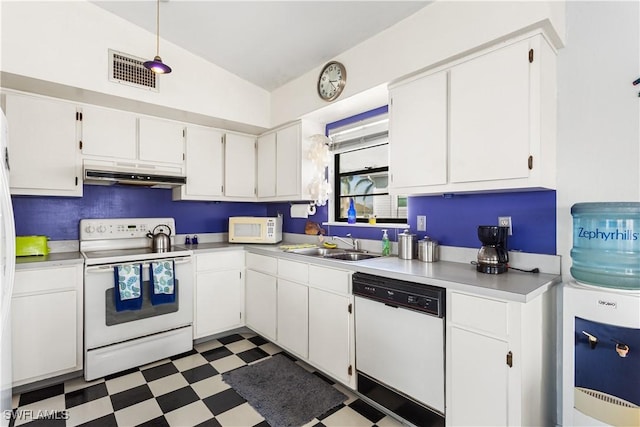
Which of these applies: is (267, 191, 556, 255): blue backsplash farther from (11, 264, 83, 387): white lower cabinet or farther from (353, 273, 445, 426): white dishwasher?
(11, 264, 83, 387): white lower cabinet

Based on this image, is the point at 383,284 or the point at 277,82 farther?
the point at 277,82

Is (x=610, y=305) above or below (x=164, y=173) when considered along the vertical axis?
below

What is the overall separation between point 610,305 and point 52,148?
3.79 m

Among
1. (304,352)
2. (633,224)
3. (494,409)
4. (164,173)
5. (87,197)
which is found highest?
(164,173)

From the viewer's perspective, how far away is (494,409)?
151 centimetres

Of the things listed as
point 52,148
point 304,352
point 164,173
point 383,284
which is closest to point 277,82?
point 164,173

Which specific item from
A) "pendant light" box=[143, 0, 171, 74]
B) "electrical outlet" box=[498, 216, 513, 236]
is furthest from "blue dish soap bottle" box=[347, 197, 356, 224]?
"pendant light" box=[143, 0, 171, 74]

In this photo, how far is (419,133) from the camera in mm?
2127

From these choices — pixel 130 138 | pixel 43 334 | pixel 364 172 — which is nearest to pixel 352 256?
pixel 364 172

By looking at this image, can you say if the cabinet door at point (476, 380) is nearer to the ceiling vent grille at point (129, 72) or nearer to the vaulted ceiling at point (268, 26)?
the vaulted ceiling at point (268, 26)

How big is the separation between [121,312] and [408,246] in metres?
2.35

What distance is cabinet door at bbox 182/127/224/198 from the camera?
10.6 ft

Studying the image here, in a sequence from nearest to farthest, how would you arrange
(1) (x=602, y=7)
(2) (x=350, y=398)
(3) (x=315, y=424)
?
(1) (x=602, y=7) → (3) (x=315, y=424) → (2) (x=350, y=398)

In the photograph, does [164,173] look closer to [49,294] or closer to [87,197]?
[87,197]
